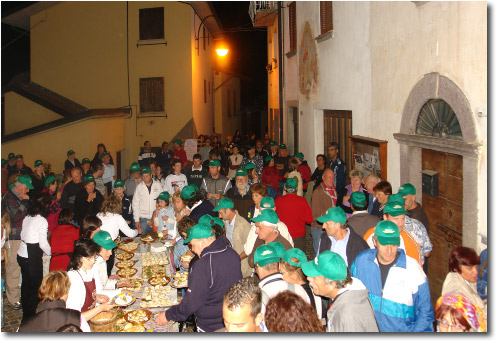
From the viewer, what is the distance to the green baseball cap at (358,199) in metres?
6.43

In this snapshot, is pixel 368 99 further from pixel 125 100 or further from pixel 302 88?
pixel 125 100

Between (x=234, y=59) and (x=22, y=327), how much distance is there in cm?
3803

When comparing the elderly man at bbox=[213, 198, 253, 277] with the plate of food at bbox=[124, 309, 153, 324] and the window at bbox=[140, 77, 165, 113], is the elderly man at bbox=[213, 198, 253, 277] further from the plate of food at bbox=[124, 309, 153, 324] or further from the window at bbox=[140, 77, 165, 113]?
the window at bbox=[140, 77, 165, 113]

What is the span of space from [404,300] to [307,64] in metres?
11.5

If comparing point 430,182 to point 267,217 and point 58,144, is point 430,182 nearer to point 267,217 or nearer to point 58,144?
point 267,217

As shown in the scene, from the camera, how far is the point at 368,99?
970 centimetres

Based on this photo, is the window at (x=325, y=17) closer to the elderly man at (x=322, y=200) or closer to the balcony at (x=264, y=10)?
the elderly man at (x=322, y=200)

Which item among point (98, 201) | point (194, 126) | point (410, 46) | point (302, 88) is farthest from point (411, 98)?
point (194, 126)

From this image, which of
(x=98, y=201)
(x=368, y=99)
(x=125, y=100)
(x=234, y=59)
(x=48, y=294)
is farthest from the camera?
(x=234, y=59)

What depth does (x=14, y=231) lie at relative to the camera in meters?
7.43

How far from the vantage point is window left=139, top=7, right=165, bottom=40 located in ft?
67.1

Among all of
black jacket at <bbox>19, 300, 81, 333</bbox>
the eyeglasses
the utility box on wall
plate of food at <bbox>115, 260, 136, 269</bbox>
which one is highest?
the utility box on wall

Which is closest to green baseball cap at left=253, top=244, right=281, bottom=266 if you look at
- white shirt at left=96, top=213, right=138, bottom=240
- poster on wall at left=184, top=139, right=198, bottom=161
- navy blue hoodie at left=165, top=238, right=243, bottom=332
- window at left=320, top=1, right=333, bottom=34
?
Answer: navy blue hoodie at left=165, top=238, right=243, bottom=332

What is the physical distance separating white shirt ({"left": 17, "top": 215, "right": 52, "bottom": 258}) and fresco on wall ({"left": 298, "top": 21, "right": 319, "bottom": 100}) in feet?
30.4
